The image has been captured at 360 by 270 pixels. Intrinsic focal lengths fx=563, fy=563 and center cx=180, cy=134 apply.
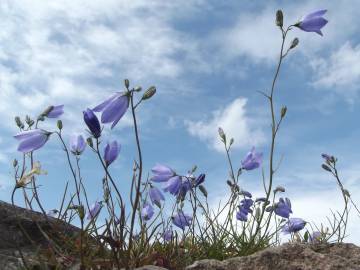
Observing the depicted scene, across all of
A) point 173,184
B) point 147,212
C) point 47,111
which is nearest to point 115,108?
point 47,111

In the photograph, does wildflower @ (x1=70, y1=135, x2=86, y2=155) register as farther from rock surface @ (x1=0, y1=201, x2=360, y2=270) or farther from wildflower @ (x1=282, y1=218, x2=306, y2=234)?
wildflower @ (x1=282, y1=218, x2=306, y2=234)

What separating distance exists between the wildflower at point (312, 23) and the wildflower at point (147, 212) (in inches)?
92.3

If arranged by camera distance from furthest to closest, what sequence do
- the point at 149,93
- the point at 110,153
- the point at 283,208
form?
1. the point at 283,208
2. the point at 110,153
3. the point at 149,93

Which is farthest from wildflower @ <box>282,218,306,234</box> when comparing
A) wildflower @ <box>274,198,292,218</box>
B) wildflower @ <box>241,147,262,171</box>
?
wildflower @ <box>241,147,262,171</box>

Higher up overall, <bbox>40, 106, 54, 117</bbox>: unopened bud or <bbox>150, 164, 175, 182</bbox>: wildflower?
<bbox>40, 106, 54, 117</bbox>: unopened bud

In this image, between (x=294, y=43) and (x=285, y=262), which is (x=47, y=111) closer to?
(x=294, y=43)

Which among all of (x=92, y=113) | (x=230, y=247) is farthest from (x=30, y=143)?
(x=230, y=247)

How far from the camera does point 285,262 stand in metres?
3.43

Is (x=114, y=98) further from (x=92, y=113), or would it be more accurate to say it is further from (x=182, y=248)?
(x=182, y=248)

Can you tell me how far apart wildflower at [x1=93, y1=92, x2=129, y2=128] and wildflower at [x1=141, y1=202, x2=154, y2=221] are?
2.23 meters

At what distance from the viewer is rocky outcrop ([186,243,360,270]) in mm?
3361

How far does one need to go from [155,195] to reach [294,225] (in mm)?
2043

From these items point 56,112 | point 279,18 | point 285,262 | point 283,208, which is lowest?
point 285,262

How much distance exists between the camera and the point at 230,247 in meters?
5.98
